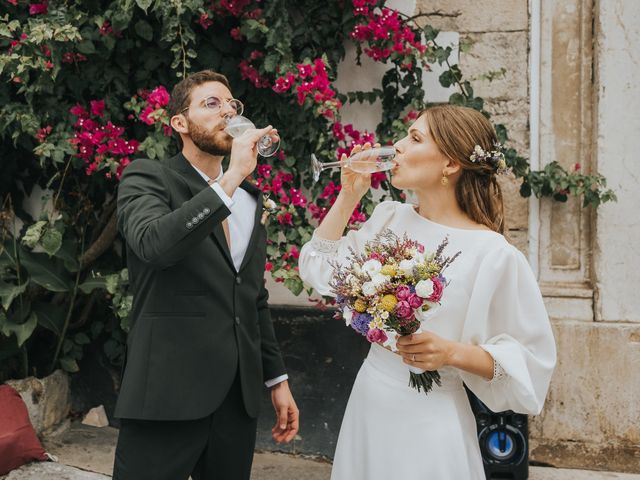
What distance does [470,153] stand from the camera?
2264 mm

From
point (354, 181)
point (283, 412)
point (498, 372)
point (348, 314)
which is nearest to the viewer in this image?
point (348, 314)

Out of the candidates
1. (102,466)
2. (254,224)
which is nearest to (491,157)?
(254,224)

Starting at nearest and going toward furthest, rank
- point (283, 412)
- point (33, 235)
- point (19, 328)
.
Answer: point (283, 412), point (33, 235), point (19, 328)

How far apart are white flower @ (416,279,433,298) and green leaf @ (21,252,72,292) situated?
298cm

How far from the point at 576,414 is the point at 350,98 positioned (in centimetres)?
231

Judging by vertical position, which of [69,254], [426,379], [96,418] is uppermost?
[69,254]

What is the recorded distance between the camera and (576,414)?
4.20 meters

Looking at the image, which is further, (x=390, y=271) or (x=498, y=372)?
(x=498, y=372)

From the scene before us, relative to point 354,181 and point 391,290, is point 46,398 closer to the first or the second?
point 354,181

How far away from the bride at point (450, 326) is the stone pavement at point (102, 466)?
1.90 m

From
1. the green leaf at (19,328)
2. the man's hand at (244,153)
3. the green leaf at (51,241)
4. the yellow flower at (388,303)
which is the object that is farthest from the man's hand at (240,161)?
the green leaf at (19,328)

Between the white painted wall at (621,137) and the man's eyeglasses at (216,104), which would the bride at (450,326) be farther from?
the white painted wall at (621,137)

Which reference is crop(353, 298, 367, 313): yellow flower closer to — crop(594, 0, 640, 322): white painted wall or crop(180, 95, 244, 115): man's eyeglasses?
crop(180, 95, 244, 115): man's eyeglasses

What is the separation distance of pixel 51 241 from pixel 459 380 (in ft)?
8.64
